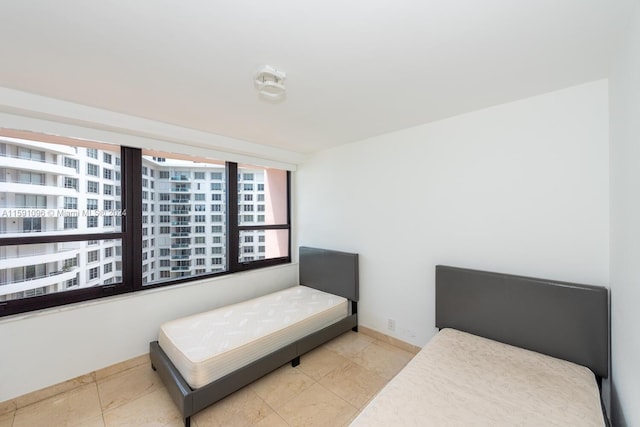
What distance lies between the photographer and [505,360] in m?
1.80

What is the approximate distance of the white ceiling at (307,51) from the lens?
1162 millimetres

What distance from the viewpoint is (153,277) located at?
9.58 feet

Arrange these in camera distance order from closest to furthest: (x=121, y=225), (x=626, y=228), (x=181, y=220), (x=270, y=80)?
(x=626, y=228) → (x=270, y=80) → (x=121, y=225) → (x=181, y=220)

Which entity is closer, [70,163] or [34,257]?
[34,257]

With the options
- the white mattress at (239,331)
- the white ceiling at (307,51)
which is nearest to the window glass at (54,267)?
the white mattress at (239,331)

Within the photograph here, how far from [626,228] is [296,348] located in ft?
8.16

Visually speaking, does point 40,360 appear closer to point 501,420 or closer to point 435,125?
point 501,420

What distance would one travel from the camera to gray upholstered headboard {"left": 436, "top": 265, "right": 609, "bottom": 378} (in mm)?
1704

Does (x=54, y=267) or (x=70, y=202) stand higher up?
(x=70, y=202)

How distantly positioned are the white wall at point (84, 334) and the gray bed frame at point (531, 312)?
268cm

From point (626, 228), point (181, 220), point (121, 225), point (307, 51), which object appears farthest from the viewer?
point (181, 220)

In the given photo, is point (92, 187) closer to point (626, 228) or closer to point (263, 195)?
point (263, 195)

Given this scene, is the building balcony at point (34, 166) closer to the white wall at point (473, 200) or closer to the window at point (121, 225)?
the window at point (121, 225)

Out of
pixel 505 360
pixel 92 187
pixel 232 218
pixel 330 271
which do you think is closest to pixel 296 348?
pixel 330 271
